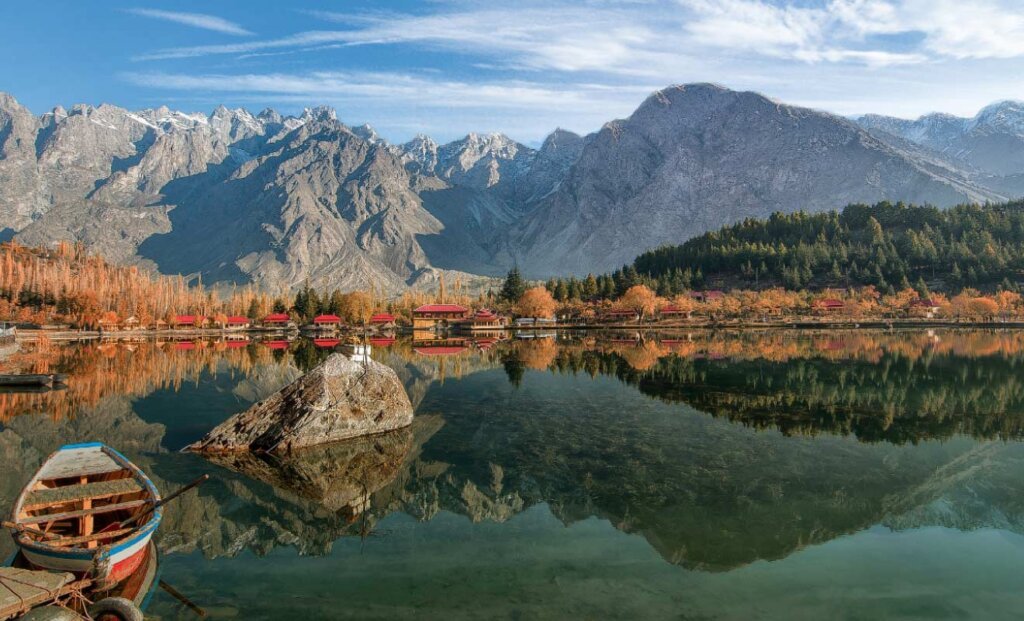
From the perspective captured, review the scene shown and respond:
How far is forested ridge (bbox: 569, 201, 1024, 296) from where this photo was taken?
13275cm

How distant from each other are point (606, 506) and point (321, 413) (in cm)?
1258

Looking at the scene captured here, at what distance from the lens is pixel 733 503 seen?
14.9 m

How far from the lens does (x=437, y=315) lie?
5694 inches

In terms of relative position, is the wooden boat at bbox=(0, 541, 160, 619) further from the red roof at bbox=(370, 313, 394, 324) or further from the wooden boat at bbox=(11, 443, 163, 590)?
the red roof at bbox=(370, 313, 394, 324)

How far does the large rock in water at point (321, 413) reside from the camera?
21.6 meters

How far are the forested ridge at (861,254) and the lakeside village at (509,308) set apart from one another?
6098 mm

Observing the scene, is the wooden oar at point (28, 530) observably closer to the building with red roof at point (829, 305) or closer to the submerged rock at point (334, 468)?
the submerged rock at point (334, 468)

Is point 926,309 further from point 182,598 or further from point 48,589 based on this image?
point 48,589

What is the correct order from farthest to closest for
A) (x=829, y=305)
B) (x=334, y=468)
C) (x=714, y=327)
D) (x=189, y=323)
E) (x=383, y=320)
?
1. (x=189, y=323)
2. (x=383, y=320)
3. (x=829, y=305)
4. (x=714, y=327)
5. (x=334, y=468)

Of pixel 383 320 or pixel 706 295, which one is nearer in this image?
pixel 706 295

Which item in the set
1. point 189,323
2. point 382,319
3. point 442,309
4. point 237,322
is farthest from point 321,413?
point 237,322

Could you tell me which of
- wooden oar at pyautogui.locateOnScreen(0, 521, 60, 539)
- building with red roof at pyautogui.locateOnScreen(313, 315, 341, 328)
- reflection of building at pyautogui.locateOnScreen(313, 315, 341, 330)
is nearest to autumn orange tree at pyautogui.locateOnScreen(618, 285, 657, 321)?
reflection of building at pyautogui.locateOnScreen(313, 315, 341, 330)

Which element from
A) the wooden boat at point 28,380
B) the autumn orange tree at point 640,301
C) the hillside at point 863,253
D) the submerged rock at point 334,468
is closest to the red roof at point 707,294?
the hillside at point 863,253

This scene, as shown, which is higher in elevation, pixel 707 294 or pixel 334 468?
pixel 707 294
